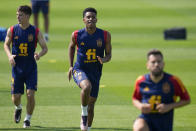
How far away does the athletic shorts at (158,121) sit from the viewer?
8805mm

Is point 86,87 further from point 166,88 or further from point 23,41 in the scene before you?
point 166,88

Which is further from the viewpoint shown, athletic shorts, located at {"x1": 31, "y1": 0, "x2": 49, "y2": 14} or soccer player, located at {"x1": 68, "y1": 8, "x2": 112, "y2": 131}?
athletic shorts, located at {"x1": 31, "y1": 0, "x2": 49, "y2": 14}

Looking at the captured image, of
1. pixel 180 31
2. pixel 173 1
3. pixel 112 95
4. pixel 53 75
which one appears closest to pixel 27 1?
pixel 173 1

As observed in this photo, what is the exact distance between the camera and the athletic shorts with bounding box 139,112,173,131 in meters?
8.80

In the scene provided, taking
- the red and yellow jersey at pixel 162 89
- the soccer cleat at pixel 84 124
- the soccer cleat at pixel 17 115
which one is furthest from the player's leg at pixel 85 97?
the red and yellow jersey at pixel 162 89

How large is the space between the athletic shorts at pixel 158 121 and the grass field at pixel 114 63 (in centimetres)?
314

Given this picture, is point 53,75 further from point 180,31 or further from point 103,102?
point 180,31

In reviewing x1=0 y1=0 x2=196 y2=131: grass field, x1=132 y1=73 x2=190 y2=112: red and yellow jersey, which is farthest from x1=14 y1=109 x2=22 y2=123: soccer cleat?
x1=132 y1=73 x2=190 y2=112: red and yellow jersey

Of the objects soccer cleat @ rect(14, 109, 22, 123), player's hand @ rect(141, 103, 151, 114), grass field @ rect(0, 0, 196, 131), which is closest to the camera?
player's hand @ rect(141, 103, 151, 114)

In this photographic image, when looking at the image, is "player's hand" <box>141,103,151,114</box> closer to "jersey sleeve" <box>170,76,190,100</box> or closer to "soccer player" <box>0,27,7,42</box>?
"jersey sleeve" <box>170,76,190,100</box>

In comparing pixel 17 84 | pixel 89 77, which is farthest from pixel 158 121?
pixel 17 84

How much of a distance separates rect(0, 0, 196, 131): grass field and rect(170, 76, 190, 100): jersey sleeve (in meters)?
3.26

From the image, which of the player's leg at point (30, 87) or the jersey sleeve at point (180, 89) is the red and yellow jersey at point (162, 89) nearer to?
the jersey sleeve at point (180, 89)

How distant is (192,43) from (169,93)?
57.6 ft
